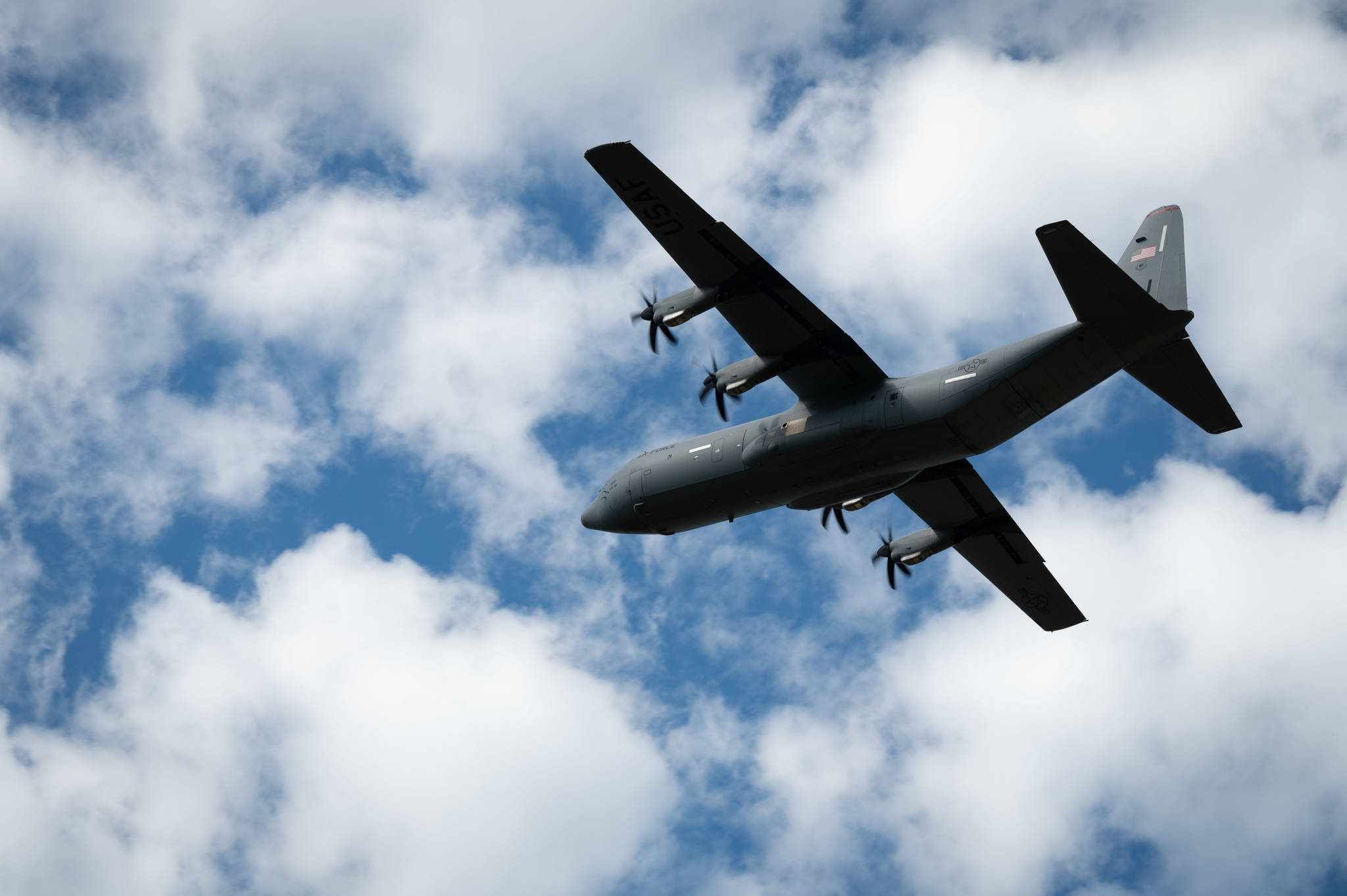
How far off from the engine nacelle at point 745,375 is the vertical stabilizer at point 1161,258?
8.61 m

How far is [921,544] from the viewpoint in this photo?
39.4 meters

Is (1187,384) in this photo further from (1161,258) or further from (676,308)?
(676,308)

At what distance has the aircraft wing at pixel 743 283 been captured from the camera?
31016 mm

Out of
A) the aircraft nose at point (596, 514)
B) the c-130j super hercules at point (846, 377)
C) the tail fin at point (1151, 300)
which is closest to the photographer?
the tail fin at point (1151, 300)

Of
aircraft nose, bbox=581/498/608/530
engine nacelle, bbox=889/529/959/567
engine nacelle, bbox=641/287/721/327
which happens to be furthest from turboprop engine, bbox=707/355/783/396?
engine nacelle, bbox=889/529/959/567

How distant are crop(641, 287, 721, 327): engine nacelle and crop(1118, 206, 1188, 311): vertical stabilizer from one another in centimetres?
980

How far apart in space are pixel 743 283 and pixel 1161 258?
1033 cm

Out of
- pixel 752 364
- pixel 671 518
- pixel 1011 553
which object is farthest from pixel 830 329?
pixel 1011 553

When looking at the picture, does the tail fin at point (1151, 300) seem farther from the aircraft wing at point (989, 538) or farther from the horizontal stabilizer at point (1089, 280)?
the aircraft wing at point (989, 538)

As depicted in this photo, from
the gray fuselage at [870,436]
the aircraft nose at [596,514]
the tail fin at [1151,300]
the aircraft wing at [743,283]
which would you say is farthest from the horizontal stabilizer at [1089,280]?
the aircraft nose at [596,514]

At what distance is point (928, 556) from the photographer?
39438 millimetres

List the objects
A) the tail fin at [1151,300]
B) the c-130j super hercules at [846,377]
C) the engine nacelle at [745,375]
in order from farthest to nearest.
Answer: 1. the engine nacelle at [745,375]
2. the c-130j super hercules at [846,377]
3. the tail fin at [1151,300]

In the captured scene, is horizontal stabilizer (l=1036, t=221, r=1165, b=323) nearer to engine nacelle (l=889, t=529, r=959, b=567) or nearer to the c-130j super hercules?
the c-130j super hercules

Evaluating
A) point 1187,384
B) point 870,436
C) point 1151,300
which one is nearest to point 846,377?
point 870,436
